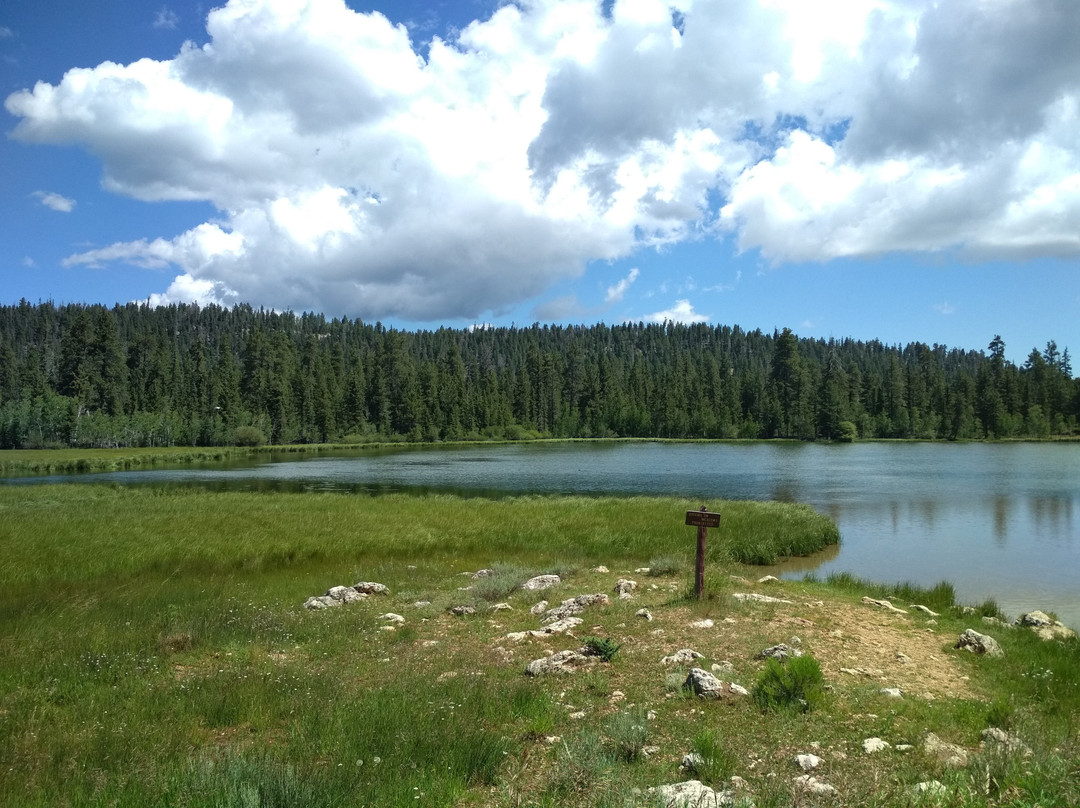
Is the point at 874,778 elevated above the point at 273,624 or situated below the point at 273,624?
above

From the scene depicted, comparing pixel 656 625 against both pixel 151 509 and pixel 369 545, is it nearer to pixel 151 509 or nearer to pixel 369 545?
pixel 369 545

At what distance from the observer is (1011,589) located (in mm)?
20781

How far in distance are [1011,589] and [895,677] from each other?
14323 mm

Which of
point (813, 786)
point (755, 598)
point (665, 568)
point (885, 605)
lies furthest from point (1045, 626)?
point (813, 786)

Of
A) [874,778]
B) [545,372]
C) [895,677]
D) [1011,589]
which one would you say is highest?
[545,372]

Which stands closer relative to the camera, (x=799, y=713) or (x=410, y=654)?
(x=799, y=713)

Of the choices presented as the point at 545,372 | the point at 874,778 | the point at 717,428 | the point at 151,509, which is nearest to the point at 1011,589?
the point at 874,778

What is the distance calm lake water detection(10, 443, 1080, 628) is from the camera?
77.7 feet

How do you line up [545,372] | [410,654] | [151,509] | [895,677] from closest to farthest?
[895,677] → [410,654] → [151,509] → [545,372]

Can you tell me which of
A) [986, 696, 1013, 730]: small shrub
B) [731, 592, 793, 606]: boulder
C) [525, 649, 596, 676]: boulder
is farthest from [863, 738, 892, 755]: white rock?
[731, 592, 793, 606]: boulder

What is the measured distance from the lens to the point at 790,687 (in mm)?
8516

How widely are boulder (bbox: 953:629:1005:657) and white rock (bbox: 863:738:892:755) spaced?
240 inches

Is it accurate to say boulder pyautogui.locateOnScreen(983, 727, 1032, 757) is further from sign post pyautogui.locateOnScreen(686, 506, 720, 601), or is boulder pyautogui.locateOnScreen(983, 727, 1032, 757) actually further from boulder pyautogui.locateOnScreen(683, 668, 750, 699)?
sign post pyautogui.locateOnScreen(686, 506, 720, 601)

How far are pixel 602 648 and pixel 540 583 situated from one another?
274 inches
